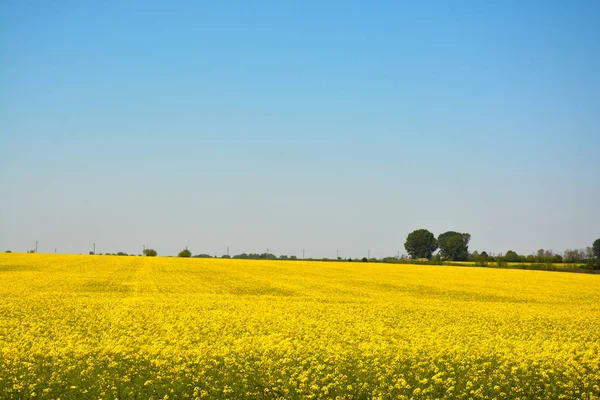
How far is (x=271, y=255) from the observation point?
18225 centimetres

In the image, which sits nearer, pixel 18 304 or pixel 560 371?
pixel 560 371

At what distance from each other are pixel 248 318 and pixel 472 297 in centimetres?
2217

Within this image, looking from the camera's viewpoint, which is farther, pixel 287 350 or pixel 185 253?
pixel 185 253

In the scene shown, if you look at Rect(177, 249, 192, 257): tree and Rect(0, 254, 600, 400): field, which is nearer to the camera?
Rect(0, 254, 600, 400): field

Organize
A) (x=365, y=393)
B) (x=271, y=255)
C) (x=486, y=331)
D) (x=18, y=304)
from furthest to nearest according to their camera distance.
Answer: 1. (x=271, y=255)
2. (x=18, y=304)
3. (x=486, y=331)
4. (x=365, y=393)

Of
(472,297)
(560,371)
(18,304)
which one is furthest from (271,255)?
(560,371)

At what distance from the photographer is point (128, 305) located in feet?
95.7

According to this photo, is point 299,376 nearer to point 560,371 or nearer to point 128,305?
point 560,371

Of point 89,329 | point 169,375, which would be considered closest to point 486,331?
point 169,375

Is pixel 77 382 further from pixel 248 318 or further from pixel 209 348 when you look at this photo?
pixel 248 318

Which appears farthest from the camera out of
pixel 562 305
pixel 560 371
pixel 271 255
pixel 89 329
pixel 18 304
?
pixel 271 255

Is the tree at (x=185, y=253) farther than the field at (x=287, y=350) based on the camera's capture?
Yes

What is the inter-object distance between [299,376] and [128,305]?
55.9ft

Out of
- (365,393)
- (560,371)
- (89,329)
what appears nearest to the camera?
(365,393)
